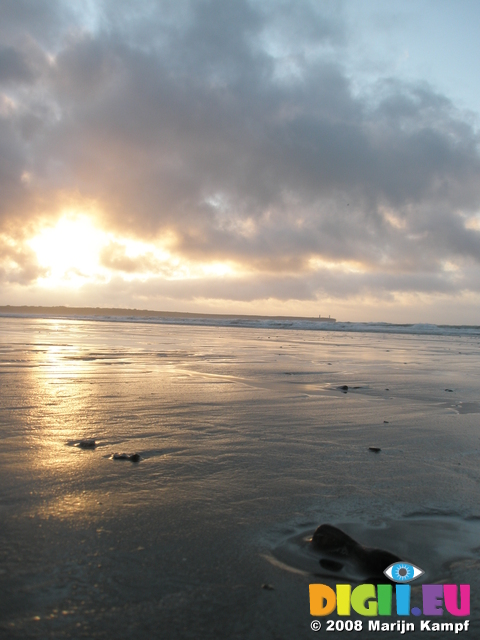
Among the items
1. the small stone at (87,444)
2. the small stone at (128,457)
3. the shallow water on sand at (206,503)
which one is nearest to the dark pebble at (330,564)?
the shallow water on sand at (206,503)

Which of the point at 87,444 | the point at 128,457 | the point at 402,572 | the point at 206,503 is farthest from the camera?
the point at 87,444

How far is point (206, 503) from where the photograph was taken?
222 centimetres

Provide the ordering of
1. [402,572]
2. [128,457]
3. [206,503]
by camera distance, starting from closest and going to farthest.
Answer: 1. [402,572]
2. [206,503]
3. [128,457]

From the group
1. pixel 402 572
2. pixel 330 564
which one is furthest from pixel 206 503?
pixel 402 572

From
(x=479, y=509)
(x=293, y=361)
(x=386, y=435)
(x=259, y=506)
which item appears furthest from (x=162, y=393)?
(x=293, y=361)

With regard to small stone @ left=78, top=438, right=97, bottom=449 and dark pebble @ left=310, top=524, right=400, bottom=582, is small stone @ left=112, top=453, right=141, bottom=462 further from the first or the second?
dark pebble @ left=310, top=524, right=400, bottom=582

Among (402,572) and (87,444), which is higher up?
(87,444)

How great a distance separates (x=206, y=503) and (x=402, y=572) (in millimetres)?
923

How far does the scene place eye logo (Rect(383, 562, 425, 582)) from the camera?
1687 mm

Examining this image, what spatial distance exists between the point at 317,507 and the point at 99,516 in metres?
1.02

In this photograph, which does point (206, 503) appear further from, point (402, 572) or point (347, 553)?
point (402, 572)

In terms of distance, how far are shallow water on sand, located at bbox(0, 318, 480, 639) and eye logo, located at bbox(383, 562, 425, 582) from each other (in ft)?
0.17

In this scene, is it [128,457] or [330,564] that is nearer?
[330,564]

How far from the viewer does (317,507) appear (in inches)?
88.1
